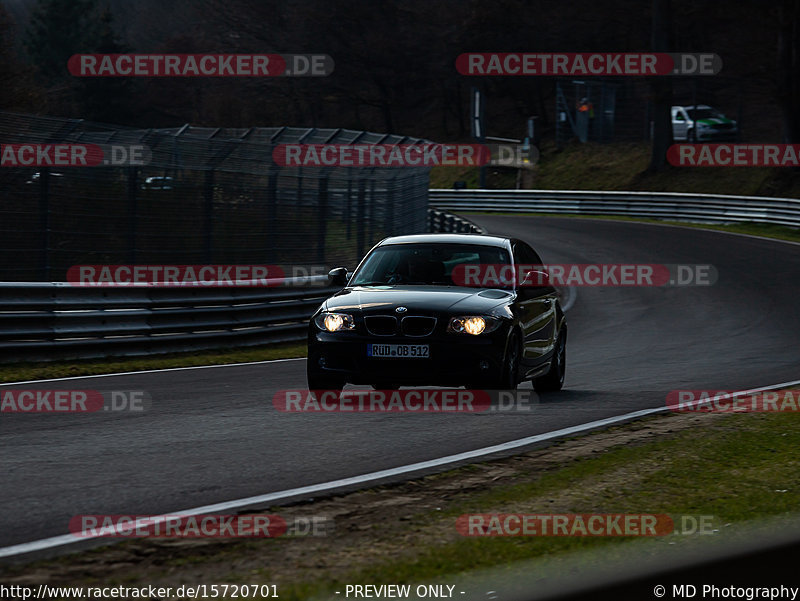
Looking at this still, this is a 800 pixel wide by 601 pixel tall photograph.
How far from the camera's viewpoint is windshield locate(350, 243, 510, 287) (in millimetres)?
11656

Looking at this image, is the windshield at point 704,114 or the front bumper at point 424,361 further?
the windshield at point 704,114

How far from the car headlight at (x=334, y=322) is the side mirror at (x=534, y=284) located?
6.40 ft

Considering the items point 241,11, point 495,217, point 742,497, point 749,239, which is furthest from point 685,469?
point 241,11

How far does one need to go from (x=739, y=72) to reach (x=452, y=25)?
769 inches

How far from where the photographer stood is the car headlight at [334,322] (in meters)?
→ 10.7

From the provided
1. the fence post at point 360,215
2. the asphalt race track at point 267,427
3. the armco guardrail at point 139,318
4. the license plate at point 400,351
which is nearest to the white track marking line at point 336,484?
the asphalt race track at point 267,427

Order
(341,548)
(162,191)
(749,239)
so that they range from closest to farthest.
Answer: (341,548), (162,191), (749,239)

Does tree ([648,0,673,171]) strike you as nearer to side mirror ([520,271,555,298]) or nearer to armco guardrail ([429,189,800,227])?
armco guardrail ([429,189,800,227])

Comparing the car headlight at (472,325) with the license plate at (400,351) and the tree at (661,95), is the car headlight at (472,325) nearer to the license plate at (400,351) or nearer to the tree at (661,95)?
the license plate at (400,351)

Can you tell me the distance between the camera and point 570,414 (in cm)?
1062

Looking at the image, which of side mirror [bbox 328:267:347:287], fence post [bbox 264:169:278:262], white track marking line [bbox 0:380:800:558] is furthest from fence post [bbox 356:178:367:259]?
white track marking line [bbox 0:380:800:558]

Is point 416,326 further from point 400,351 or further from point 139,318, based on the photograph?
point 139,318

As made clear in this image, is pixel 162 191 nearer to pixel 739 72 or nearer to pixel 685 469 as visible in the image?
pixel 685 469

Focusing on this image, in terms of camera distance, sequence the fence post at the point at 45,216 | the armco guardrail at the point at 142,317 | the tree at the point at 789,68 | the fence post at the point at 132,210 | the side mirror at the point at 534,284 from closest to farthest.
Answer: the side mirror at the point at 534,284 < the armco guardrail at the point at 142,317 < the fence post at the point at 45,216 < the fence post at the point at 132,210 < the tree at the point at 789,68
